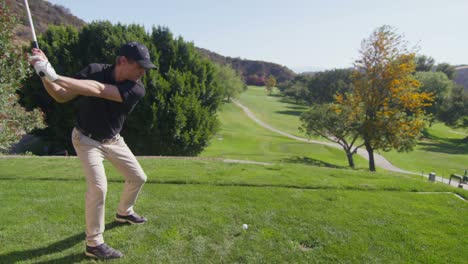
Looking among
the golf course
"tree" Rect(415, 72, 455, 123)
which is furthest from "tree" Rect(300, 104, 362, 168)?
"tree" Rect(415, 72, 455, 123)

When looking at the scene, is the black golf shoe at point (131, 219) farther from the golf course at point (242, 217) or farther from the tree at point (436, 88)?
the tree at point (436, 88)

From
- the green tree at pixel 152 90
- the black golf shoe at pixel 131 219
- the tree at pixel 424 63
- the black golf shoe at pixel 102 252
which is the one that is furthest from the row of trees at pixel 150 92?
the tree at pixel 424 63

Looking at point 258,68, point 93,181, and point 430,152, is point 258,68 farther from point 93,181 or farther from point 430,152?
point 93,181

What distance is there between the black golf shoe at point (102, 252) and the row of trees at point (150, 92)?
14444 millimetres

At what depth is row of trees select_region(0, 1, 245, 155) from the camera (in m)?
18.2

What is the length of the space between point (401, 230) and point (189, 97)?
15.6 metres

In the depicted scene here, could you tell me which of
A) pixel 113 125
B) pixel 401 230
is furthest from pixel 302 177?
pixel 113 125

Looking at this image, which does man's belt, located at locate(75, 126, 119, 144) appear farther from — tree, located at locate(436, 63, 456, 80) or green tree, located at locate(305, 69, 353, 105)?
tree, located at locate(436, 63, 456, 80)

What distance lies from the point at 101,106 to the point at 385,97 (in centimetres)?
2618

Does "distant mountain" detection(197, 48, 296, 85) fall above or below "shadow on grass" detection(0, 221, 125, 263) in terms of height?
Result: above

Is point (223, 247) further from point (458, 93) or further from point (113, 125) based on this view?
point (458, 93)

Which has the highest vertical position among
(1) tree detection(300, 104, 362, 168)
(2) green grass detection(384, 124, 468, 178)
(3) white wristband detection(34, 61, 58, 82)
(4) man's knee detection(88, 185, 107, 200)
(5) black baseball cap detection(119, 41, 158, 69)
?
(5) black baseball cap detection(119, 41, 158, 69)

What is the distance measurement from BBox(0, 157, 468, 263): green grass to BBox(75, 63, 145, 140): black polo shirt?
5.26ft

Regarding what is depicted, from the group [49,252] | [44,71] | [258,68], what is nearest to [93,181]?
[49,252]
